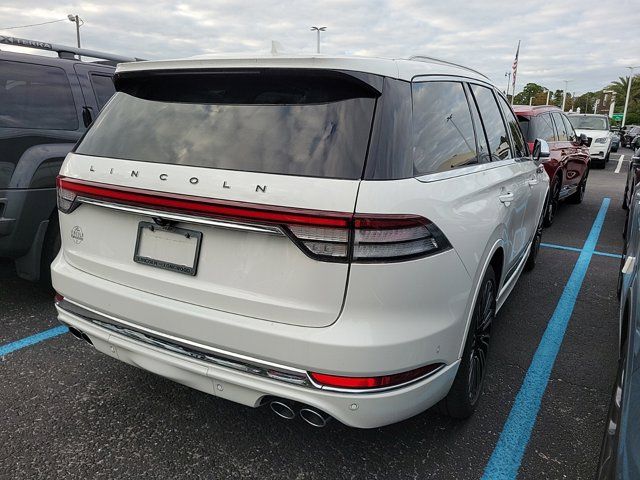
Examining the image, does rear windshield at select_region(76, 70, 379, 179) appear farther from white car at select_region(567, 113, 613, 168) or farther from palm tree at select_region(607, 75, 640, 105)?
palm tree at select_region(607, 75, 640, 105)

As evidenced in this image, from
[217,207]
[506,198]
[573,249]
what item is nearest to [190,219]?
[217,207]

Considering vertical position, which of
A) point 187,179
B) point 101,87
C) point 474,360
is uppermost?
point 101,87

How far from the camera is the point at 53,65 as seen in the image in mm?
4289

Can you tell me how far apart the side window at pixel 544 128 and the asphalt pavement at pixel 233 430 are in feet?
14.8

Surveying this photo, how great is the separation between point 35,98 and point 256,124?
9.36ft

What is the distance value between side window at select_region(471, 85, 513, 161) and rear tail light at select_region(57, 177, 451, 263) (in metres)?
1.56

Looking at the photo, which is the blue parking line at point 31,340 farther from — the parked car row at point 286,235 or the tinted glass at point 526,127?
the tinted glass at point 526,127

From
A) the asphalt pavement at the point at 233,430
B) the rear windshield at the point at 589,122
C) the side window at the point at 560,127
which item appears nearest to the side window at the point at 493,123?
the asphalt pavement at the point at 233,430

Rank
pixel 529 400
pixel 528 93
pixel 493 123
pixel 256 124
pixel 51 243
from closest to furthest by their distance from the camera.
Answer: pixel 256 124
pixel 529 400
pixel 493 123
pixel 51 243
pixel 528 93

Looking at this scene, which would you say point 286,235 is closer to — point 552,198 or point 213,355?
point 213,355

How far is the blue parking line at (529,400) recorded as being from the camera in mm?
2441

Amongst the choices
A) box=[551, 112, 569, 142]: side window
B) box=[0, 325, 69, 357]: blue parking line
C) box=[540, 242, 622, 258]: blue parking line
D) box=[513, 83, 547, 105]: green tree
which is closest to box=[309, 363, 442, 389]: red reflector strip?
box=[0, 325, 69, 357]: blue parking line

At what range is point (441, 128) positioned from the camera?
2.46m

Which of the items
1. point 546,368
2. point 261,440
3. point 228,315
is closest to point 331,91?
point 228,315
